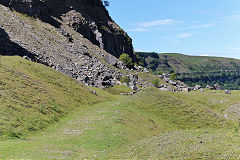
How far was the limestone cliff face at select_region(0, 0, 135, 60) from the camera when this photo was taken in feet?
272

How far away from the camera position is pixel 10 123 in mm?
24719

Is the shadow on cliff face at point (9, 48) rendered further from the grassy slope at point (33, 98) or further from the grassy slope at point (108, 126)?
the grassy slope at point (108, 126)

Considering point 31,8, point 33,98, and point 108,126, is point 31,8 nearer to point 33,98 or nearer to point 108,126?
point 33,98

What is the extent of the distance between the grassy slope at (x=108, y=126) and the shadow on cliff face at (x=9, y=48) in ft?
30.7

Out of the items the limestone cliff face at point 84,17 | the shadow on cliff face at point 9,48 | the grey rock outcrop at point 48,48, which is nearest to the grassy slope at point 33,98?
the shadow on cliff face at point 9,48

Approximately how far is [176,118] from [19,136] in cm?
2629

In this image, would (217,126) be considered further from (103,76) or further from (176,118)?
(103,76)

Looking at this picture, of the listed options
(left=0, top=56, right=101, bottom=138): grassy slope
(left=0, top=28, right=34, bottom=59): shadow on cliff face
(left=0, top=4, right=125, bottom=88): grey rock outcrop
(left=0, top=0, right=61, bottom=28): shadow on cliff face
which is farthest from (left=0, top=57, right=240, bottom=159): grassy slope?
(left=0, top=0, right=61, bottom=28): shadow on cliff face

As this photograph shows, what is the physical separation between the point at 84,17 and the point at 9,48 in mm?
61319

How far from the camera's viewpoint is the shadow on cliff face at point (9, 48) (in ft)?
182

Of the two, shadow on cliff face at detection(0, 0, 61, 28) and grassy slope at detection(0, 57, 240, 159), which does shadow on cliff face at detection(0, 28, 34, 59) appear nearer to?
grassy slope at detection(0, 57, 240, 159)

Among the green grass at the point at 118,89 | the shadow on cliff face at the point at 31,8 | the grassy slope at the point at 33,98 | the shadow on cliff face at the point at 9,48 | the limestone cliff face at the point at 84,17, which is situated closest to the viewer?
the grassy slope at the point at 33,98

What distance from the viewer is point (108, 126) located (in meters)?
30.3

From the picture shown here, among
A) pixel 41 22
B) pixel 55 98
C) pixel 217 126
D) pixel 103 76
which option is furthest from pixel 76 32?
pixel 217 126
